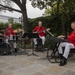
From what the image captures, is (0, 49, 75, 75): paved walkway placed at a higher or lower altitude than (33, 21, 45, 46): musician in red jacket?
lower

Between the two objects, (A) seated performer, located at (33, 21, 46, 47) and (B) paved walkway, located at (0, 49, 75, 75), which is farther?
(A) seated performer, located at (33, 21, 46, 47)

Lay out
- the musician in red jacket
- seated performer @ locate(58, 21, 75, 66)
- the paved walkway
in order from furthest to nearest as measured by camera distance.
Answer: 1. the musician in red jacket
2. seated performer @ locate(58, 21, 75, 66)
3. the paved walkway

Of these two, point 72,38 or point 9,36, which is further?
point 9,36

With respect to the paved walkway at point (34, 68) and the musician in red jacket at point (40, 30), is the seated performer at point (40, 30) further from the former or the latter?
the paved walkway at point (34, 68)

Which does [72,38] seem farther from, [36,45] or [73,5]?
[73,5]

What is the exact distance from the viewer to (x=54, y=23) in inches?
512

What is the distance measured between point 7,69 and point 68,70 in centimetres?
180

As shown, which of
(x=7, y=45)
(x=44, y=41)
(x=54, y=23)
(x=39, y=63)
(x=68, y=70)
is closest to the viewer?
(x=68, y=70)

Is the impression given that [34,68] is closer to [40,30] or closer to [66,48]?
[66,48]

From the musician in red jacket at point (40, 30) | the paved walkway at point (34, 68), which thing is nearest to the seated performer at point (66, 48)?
the paved walkway at point (34, 68)

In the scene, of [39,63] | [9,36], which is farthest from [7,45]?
[39,63]

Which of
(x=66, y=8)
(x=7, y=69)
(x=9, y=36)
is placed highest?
(x=66, y=8)

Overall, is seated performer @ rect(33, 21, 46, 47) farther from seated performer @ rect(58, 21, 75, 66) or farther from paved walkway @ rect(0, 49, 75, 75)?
seated performer @ rect(58, 21, 75, 66)

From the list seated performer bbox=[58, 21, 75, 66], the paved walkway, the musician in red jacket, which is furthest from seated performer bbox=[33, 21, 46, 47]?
seated performer bbox=[58, 21, 75, 66]
